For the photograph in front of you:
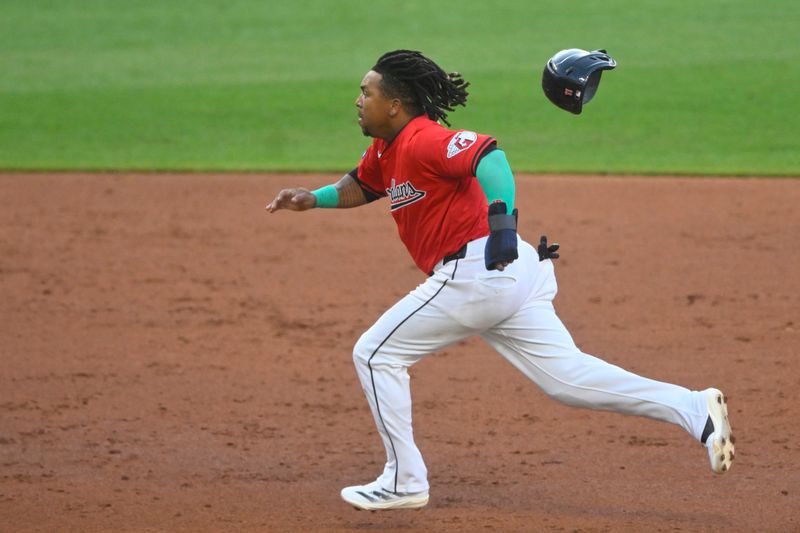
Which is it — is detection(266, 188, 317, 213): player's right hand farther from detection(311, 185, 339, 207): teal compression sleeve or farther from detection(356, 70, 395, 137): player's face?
detection(356, 70, 395, 137): player's face

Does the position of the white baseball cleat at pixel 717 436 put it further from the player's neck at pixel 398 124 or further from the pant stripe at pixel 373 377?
the player's neck at pixel 398 124

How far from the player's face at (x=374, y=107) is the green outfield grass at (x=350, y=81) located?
754cm

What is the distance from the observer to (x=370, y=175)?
5.43 meters

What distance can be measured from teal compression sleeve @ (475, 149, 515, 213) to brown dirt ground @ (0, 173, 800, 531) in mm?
1455

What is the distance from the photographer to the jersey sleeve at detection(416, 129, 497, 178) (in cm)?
464

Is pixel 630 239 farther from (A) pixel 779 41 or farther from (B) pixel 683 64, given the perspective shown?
(A) pixel 779 41

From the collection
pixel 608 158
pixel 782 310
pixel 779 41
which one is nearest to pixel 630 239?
pixel 782 310

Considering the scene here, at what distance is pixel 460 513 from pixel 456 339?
818 millimetres

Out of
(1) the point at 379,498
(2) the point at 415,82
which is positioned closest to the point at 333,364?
(1) the point at 379,498

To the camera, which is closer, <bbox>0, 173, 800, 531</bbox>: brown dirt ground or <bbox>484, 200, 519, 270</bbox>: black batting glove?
<bbox>484, 200, 519, 270</bbox>: black batting glove

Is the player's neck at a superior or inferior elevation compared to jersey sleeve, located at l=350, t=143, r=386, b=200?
superior

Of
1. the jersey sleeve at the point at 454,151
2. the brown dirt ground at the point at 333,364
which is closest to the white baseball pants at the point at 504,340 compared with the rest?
the jersey sleeve at the point at 454,151

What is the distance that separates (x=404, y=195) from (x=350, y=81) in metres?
12.1

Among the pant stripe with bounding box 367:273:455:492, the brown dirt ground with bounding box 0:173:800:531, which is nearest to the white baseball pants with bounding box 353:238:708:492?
the pant stripe with bounding box 367:273:455:492
